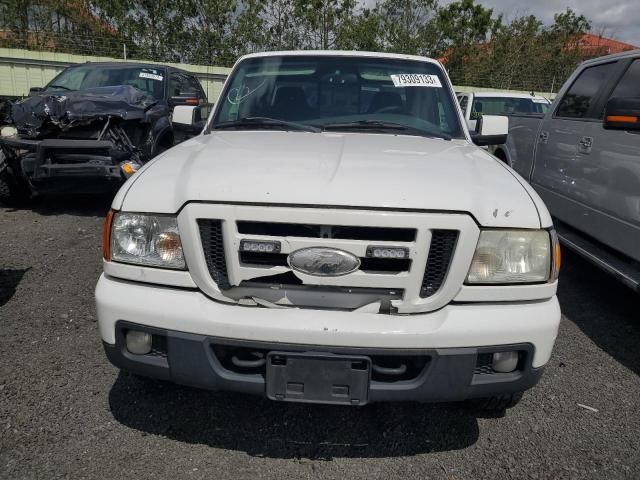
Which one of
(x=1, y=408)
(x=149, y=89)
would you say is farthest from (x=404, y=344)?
(x=149, y=89)

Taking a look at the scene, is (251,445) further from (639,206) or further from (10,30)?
(10,30)

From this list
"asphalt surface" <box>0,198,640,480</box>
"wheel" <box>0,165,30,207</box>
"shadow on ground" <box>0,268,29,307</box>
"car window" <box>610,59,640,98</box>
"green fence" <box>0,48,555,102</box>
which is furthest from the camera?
"green fence" <box>0,48,555,102</box>

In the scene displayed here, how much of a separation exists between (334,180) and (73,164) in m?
4.37

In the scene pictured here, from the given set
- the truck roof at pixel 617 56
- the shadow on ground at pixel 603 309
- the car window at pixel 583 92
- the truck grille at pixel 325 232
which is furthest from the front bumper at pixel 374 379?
the truck roof at pixel 617 56

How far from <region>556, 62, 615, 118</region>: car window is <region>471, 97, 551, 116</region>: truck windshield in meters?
6.27

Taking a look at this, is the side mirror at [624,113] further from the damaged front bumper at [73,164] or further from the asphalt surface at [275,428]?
the damaged front bumper at [73,164]

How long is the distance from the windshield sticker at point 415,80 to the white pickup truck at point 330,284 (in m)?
1.45

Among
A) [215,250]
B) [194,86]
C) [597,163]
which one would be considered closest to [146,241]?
[215,250]

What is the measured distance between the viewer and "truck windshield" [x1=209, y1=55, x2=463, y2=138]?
308cm

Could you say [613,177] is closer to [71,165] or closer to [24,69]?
[71,165]

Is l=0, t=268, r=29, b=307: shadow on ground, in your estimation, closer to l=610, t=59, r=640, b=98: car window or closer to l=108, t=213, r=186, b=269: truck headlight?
l=108, t=213, r=186, b=269: truck headlight

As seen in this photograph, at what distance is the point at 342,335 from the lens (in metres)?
1.78

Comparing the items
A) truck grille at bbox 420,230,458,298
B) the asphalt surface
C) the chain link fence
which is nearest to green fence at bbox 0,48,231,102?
the chain link fence

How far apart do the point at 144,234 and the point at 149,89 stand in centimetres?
554
